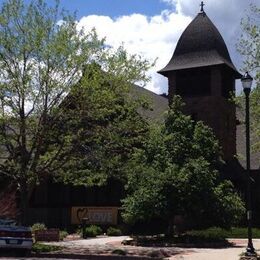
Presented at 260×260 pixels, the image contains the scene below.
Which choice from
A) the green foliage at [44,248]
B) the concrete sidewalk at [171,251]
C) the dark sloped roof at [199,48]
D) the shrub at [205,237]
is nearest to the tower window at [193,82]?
the dark sloped roof at [199,48]

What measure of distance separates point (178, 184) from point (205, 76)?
54.1 ft

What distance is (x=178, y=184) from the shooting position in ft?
87.4

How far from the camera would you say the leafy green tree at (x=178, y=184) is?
26.6 metres

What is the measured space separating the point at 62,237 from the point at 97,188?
9047mm

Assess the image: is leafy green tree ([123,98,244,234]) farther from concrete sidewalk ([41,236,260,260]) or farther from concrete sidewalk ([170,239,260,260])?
concrete sidewalk ([170,239,260,260])

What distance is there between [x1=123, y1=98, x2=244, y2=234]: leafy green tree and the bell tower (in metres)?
12.7

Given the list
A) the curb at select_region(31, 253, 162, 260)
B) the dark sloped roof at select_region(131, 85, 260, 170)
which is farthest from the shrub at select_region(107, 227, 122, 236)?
the curb at select_region(31, 253, 162, 260)

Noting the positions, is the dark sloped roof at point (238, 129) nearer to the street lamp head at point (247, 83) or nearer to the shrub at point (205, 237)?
the shrub at point (205, 237)

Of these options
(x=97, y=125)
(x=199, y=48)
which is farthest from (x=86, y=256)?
(x=199, y=48)

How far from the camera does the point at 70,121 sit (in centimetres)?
2325

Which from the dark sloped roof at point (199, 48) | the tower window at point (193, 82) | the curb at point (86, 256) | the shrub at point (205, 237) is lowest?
the curb at point (86, 256)

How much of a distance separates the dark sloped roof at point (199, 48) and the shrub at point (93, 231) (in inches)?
519

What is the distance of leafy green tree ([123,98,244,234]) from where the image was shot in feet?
87.2

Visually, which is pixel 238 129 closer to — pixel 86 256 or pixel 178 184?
pixel 178 184
